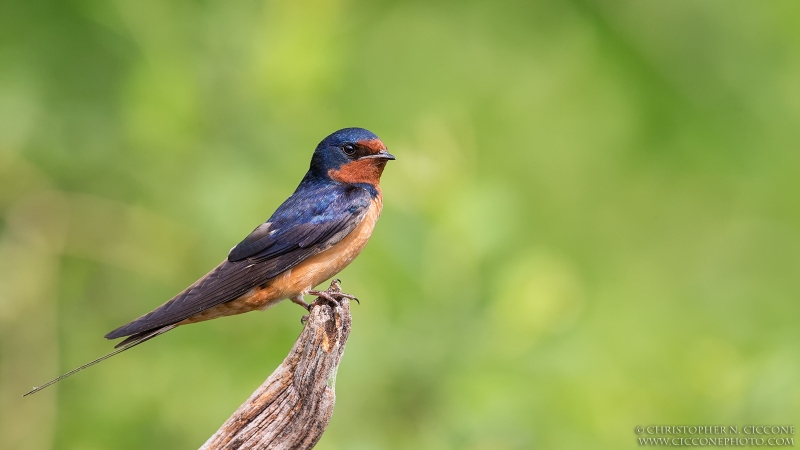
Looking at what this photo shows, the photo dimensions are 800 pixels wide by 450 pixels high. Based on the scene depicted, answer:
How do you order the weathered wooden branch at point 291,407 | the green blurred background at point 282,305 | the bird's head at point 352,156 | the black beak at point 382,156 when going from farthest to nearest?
the green blurred background at point 282,305 → the bird's head at point 352,156 → the black beak at point 382,156 → the weathered wooden branch at point 291,407

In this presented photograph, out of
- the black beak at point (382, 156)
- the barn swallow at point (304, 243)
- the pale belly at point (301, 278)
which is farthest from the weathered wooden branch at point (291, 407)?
the black beak at point (382, 156)

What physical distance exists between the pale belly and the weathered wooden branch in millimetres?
650

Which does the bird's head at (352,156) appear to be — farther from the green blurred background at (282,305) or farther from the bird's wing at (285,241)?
the green blurred background at (282,305)

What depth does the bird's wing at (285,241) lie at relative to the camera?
12.3 feet

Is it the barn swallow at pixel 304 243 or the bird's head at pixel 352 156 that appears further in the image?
the bird's head at pixel 352 156

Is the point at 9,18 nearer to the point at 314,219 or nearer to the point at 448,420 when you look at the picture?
the point at 314,219

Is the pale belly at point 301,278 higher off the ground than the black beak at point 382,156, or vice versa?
the black beak at point 382,156

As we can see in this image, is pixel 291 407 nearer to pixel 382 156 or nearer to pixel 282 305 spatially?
pixel 382 156

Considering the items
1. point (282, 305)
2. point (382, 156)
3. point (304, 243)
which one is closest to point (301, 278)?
point (304, 243)

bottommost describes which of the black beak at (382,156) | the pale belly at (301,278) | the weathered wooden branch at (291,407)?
the weathered wooden branch at (291,407)

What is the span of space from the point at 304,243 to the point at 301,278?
0.14 metres

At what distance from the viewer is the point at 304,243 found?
13.0ft

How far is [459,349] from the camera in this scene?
450cm

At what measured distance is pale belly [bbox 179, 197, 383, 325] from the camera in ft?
12.6
